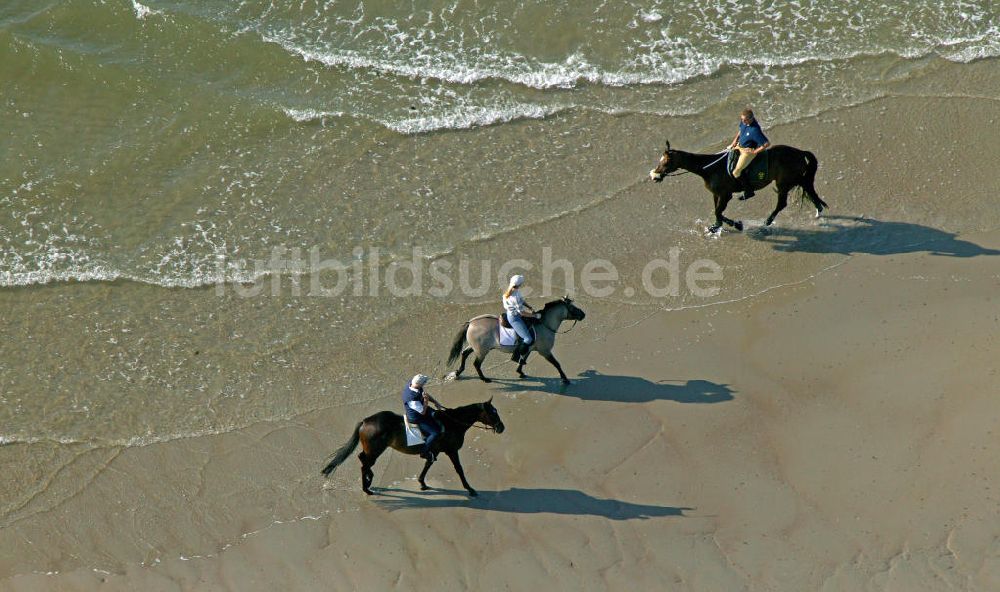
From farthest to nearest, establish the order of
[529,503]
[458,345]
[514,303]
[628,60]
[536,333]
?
[628,60]
[458,345]
[536,333]
[514,303]
[529,503]

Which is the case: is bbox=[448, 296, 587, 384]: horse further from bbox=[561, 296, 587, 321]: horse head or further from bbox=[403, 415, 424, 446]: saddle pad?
bbox=[403, 415, 424, 446]: saddle pad

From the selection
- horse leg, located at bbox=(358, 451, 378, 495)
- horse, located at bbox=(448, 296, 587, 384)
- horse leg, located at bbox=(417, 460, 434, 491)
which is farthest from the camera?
horse, located at bbox=(448, 296, 587, 384)

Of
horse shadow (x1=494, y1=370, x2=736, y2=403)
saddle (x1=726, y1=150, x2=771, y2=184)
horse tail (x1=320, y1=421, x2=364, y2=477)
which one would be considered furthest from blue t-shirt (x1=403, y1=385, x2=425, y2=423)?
saddle (x1=726, y1=150, x2=771, y2=184)

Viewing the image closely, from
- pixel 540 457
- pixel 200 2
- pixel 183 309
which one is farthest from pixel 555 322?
pixel 200 2

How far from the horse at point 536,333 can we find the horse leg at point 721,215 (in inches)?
148

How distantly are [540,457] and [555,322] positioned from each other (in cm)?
192

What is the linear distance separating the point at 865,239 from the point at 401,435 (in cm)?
843

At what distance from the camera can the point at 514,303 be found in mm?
12797

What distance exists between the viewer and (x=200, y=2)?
68.5ft

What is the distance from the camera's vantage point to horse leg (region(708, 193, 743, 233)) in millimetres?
15562

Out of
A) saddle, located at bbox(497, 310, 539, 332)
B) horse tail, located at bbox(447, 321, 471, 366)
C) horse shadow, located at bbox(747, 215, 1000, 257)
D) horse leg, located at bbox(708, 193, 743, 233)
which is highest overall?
horse leg, located at bbox(708, 193, 743, 233)

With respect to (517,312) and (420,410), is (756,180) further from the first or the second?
(420,410)

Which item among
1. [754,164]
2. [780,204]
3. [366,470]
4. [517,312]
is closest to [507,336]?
[517,312]

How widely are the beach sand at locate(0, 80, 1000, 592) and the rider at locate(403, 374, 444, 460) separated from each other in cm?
98
